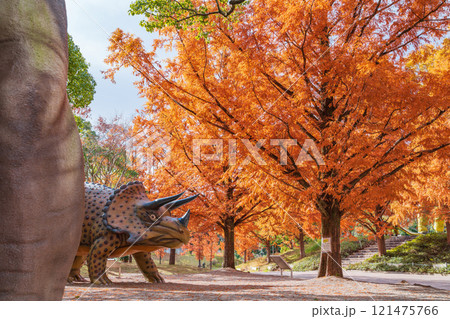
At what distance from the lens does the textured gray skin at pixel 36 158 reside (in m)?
2.19

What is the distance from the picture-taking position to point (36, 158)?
228 centimetres

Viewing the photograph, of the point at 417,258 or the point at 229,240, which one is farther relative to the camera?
the point at 417,258

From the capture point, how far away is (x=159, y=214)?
863cm

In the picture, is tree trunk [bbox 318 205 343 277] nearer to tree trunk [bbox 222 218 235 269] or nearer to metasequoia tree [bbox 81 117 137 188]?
tree trunk [bbox 222 218 235 269]

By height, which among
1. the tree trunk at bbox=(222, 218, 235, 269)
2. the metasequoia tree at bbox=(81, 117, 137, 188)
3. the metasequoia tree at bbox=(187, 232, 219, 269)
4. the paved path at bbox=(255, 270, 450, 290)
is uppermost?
the metasequoia tree at bbox=(81, 117, 137, 188)

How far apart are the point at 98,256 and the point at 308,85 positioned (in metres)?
6.79

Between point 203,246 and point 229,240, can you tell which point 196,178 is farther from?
point 203,246

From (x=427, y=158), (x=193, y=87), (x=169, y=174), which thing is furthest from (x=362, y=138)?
(x=169, y=174)

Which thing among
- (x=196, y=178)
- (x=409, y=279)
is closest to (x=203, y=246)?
(x=196, y=178)

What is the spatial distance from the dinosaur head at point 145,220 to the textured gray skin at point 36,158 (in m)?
5.87

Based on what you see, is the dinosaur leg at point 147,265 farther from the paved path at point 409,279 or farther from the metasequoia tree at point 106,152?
the metasequoia tree at point 106,152

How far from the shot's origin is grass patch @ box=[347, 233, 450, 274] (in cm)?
1881

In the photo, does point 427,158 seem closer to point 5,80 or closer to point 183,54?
point 183,54

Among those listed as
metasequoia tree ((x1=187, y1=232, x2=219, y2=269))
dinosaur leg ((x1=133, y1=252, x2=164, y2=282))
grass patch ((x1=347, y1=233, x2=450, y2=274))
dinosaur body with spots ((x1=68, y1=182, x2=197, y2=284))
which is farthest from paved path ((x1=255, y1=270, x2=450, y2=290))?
metasequoia tree ((x1=187, y1=232, x2=219, y2=269))
